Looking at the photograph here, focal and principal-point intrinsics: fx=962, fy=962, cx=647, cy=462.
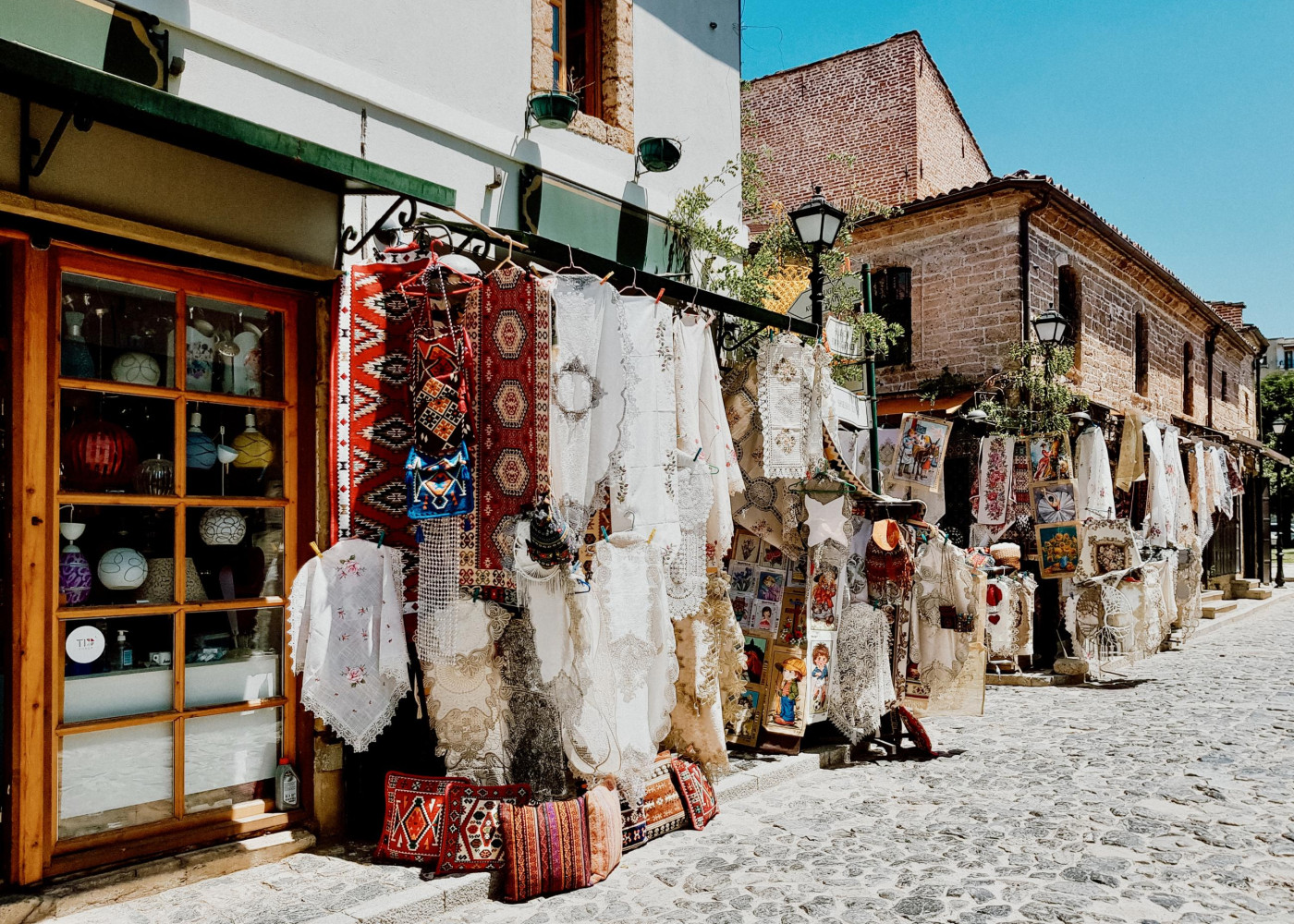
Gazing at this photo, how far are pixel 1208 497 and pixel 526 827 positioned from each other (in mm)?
14902

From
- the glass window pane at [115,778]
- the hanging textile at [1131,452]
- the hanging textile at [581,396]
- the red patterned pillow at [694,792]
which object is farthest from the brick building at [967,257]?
the glass window pane at [115,778]

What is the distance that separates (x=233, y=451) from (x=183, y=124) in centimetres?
177

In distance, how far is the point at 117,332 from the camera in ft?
15.1

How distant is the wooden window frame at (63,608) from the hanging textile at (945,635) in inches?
183

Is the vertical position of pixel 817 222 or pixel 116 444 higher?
pixel 817 222

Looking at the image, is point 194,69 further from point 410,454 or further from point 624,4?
point 624,4

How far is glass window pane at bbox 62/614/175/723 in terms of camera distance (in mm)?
4383

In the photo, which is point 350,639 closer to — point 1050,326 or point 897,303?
point 1050,326

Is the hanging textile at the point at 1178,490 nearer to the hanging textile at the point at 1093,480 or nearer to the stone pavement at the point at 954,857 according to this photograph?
the hanging textile at the point at 1093,480

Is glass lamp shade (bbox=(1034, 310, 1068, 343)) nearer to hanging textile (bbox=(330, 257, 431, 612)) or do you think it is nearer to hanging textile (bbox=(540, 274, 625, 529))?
hanging textile (bbox=(540, 274, 625, 529))

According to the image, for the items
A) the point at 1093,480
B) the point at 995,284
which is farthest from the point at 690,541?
the point at 995,284

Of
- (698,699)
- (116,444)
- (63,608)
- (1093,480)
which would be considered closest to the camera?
(63,608)

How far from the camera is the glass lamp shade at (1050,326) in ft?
42.2

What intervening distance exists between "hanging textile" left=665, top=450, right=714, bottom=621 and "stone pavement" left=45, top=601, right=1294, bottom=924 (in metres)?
1.38
